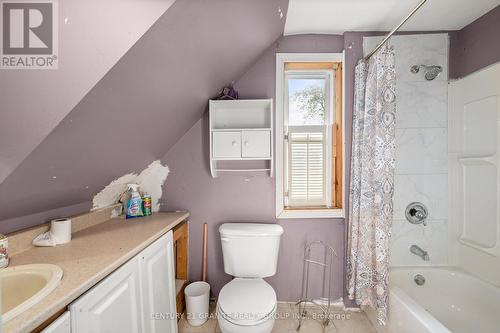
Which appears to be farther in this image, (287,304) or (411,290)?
(287,304)

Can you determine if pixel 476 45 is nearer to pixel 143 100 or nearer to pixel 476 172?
pixel 476 172

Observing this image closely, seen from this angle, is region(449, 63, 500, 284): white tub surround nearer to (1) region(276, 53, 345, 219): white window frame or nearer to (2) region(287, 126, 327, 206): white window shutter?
(1) region(276, 53, 345, 219): white window frame

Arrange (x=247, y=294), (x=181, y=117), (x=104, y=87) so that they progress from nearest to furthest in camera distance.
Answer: (x=104, y=87) < (x=247, y=294) < (x=181, y=117)

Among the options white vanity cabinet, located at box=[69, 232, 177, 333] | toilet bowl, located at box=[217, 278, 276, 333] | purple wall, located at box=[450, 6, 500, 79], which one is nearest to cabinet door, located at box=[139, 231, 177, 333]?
white vanity cabinet, located at box=[69, 232, 177, 333]

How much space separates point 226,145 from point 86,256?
3.34 ft

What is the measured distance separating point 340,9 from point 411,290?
2113 millimetres

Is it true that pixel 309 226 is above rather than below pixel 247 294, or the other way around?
above

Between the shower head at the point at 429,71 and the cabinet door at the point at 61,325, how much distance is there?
98.2 inches

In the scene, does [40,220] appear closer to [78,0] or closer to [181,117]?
[181,117]

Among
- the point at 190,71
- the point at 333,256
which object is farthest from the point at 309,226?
the point at 190,71

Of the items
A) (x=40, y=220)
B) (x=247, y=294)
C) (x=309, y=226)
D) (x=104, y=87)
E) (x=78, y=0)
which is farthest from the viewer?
(x=309, y=226)

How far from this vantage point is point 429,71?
1.70 meters

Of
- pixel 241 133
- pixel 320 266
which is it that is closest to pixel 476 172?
pixel 320 266

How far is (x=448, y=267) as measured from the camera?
68.1 inches
